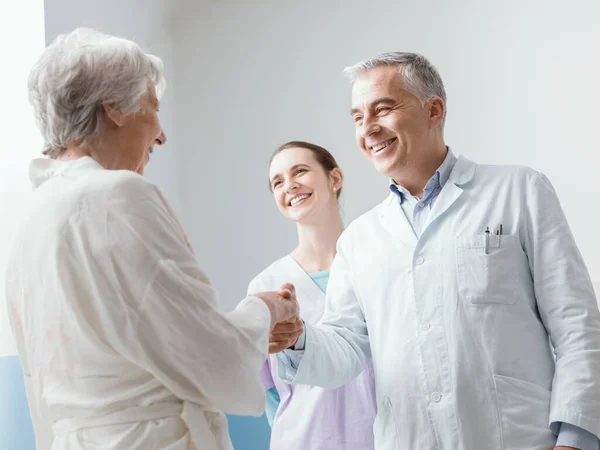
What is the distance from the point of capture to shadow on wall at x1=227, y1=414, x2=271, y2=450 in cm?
293

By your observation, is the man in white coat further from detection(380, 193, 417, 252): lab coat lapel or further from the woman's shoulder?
the woman's shoulder

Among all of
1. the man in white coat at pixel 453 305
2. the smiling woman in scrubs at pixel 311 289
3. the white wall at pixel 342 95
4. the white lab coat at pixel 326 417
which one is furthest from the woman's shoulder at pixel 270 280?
the white wall at pixel 342 95

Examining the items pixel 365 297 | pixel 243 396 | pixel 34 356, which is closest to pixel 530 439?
pixel 365 297

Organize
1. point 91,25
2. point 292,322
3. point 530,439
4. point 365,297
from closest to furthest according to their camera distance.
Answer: point 530,439
point 292,322
point 365,297
point 91,25

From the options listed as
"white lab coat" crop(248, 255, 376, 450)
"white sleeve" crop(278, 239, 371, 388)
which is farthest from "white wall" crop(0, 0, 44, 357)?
"white sleeve" crop(278, 239, 371, 388)

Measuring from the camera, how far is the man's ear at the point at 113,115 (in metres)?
1.22

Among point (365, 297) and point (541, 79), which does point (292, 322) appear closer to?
point (365, 297)

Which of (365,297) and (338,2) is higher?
(338,2)

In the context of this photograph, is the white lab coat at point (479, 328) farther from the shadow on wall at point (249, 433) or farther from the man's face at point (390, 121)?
the shadow on wall at point (249, 433)

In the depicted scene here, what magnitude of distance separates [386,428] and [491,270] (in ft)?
1.36

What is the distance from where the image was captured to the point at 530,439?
1.43 metres

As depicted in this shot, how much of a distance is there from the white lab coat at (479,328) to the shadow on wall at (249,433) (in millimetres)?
1350

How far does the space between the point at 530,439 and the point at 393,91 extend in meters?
0.84

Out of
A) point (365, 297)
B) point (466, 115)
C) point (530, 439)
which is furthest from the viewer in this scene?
point (466, 115)
